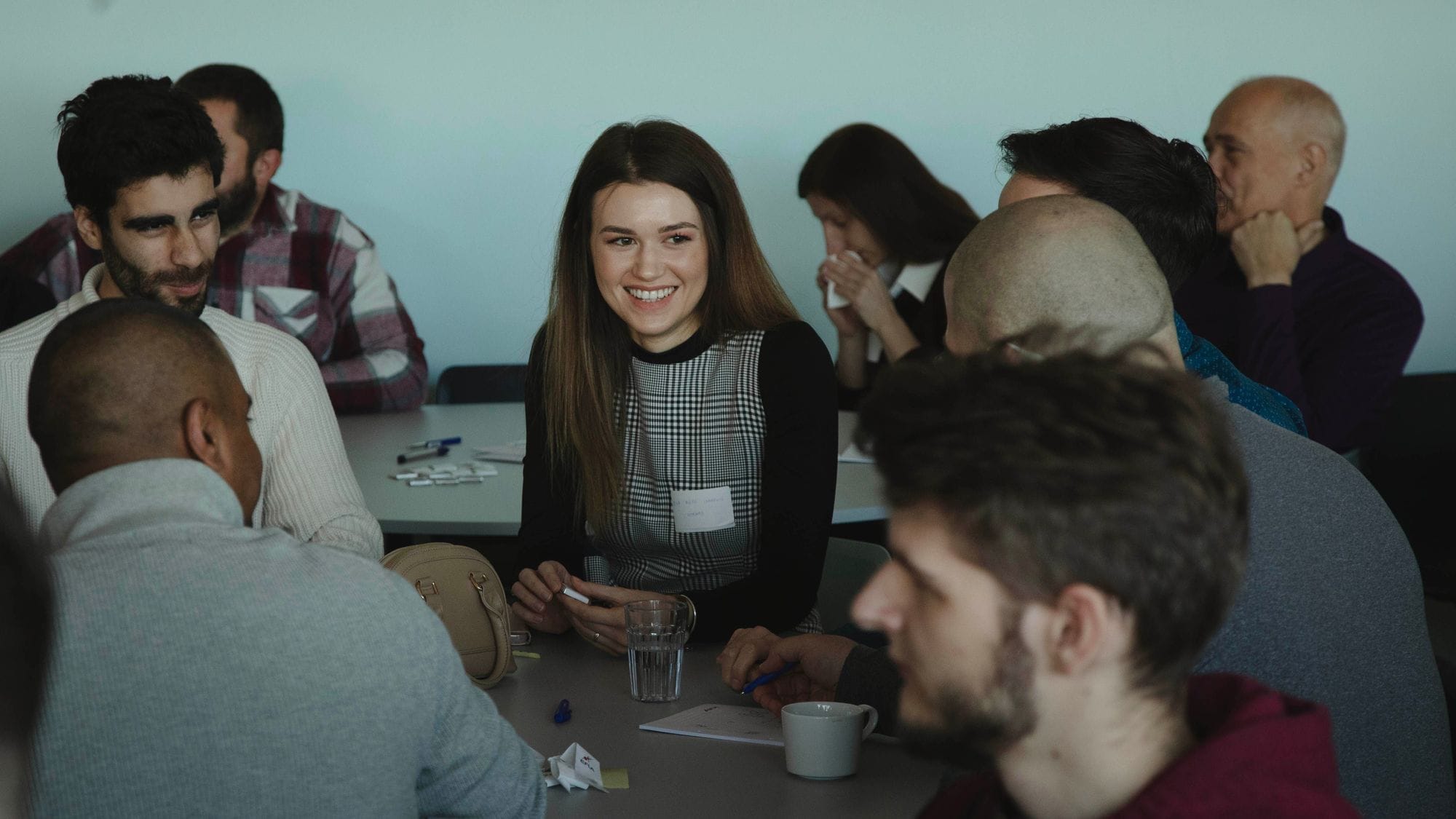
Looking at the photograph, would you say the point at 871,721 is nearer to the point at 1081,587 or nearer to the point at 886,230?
the point at 1081,587

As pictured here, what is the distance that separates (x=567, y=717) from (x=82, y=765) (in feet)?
2.29

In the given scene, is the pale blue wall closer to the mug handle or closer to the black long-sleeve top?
the black long-sleeve top

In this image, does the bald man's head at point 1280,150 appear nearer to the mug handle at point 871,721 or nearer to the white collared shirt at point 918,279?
the white collared shirt at point 918,279

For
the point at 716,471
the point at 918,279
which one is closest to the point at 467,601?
the point at 716,471

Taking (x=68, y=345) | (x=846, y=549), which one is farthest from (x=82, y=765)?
(x=846, y=549)

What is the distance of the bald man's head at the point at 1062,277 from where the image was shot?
1.62 metres

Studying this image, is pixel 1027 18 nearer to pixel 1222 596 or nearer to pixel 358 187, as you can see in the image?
pixel 358 187

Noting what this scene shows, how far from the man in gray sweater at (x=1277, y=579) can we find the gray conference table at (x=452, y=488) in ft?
1.27

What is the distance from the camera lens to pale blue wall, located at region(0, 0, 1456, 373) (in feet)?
15.1

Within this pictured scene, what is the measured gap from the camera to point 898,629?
39.0 inches

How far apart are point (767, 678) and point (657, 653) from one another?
0.15 metres

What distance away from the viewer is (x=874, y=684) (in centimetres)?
161

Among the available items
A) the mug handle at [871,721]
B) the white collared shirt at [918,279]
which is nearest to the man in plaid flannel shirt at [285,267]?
the white collared shirt at [918,279]

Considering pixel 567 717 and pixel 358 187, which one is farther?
pixel 358 187
